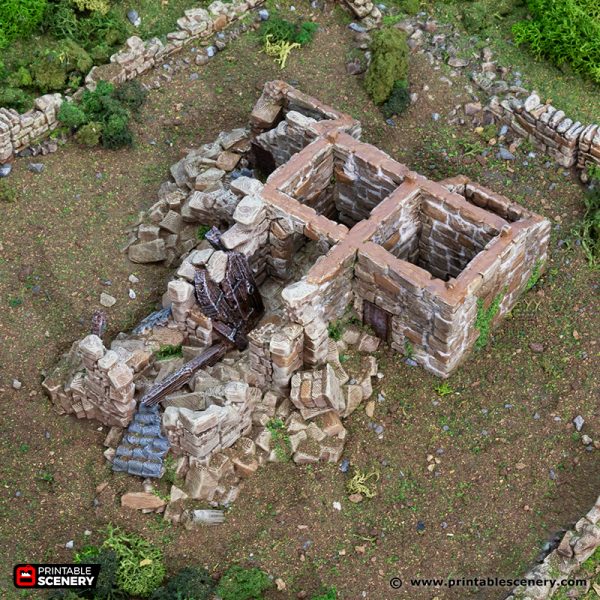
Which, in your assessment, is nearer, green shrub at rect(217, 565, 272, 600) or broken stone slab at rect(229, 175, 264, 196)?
green shrub at rect(217, 565, 272, 600)

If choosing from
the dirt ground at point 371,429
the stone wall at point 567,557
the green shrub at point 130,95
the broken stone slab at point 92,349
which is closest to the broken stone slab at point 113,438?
the dirt ground at point 371,429

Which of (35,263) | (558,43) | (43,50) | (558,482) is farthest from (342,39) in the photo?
(558,482)

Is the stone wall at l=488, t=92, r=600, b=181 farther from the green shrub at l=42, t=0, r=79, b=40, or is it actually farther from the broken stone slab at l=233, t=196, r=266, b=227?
the green shrub at l=42, t=0, r=79, b=40

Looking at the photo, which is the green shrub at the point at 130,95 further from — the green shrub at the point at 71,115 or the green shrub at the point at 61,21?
the green shrub at the point at 61,21

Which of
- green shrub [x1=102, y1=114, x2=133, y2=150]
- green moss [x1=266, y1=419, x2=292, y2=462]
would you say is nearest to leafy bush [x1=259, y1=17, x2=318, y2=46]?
green shrub [x1=102, y1=114, x2=133, y2=150]

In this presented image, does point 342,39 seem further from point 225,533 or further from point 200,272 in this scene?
point 225,533

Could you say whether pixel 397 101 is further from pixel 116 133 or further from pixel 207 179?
pixel 116 133

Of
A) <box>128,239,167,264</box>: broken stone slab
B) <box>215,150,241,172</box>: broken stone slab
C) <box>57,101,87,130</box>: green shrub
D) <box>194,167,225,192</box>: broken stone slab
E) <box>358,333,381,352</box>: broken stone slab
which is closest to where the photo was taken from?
<box>358,333,381,352</box>: broken stone slab

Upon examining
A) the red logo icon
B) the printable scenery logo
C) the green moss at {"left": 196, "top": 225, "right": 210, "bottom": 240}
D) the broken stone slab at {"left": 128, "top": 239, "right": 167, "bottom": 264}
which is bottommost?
the red logo icon

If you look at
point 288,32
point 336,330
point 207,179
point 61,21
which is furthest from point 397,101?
point 61,21
